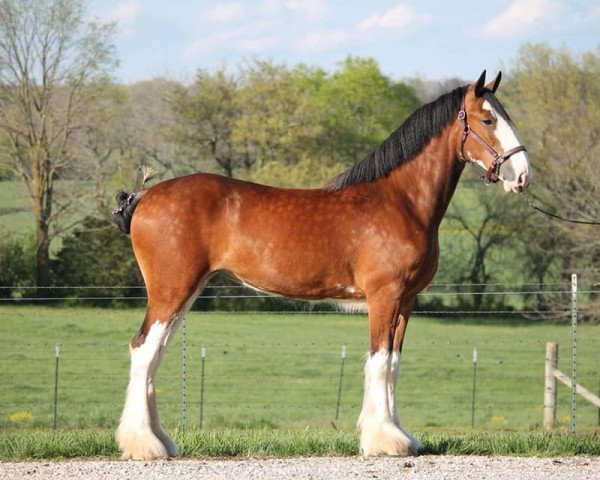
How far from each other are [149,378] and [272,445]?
1.18 meters

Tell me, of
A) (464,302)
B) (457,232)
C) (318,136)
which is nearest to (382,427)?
(464,302)

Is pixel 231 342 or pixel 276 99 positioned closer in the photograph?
pixel 231 342

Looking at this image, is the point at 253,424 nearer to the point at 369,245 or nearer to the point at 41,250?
the point at 369,245

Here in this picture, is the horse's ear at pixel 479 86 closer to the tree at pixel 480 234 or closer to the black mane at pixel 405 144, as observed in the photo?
the black mane at pixel 405 144

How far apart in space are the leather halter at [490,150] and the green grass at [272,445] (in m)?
2.26

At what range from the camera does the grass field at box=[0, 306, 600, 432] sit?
21.5 m

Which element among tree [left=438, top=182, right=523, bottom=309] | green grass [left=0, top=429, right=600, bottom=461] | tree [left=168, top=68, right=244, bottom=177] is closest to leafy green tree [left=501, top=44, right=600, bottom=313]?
tree [left=438, top=182, right=523, bottom=309]

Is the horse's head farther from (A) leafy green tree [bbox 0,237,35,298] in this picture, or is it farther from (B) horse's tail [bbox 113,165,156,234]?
(A) leafy green tree [bbox 0,237,35,298]

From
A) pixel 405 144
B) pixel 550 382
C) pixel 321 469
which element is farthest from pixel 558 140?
pixel 321 469

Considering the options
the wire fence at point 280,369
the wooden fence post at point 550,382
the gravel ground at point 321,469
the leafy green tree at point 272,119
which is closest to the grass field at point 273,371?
the wire fence at point 280,369

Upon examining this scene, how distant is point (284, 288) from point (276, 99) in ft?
114

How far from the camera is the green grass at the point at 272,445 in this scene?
7512 millimetres

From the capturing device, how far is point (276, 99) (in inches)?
1647

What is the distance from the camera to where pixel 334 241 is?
759 centimetres
